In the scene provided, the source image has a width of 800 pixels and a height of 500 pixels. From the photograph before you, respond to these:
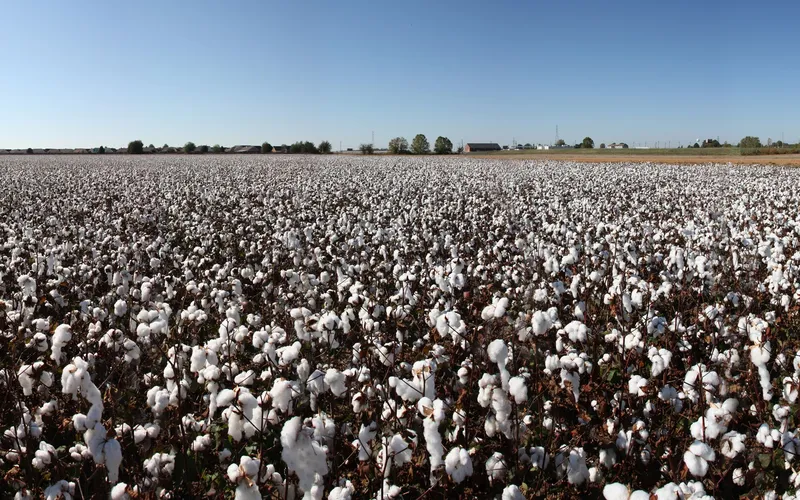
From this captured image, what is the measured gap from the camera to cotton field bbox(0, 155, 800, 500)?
104 inches

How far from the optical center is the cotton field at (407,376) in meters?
2.65

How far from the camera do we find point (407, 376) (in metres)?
3.68

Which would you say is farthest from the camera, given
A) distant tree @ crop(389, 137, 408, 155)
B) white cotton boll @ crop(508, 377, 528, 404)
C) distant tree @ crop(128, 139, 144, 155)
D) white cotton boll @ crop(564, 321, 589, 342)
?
distant tree @ crop(389, 137, 408, 155)

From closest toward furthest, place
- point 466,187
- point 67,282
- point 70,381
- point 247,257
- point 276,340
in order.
→ point 70,381 → point 276,340 → point 67,282 → point 247,257 → point 466,187

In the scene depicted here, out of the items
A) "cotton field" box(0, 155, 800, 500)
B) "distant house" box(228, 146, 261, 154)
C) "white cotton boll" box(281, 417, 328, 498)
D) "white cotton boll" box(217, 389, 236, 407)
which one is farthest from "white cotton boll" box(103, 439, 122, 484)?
"distant house" box(228, 146, 261, 154)

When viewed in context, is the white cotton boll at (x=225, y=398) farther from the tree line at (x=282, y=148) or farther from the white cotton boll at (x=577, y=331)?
the tree line at (x=282, y=148)

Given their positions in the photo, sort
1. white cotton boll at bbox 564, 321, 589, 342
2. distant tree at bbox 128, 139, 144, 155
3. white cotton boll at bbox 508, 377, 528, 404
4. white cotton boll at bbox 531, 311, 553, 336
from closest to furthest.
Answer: white cotton boll at bbox 508, 377, 528, 404
white cotton boll at bbox 531, 311, 553, 336
white cotton boll at bbox 564, 321, 589, 342
distant tree at bbox 128, 139, 144, 155

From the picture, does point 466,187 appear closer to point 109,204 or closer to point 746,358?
point 109,204

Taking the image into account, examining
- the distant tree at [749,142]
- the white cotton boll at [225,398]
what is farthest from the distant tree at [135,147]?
the white cotton boll at [225,398]

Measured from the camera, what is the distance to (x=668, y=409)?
148 inches

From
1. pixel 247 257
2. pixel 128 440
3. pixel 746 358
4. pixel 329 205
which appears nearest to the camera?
pixel 128 440

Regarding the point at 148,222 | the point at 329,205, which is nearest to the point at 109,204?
the point at 148,222

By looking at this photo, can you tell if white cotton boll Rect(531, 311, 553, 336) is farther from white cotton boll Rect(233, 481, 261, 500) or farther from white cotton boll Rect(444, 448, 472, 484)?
white cotton boll Rect(233, 481, 261, 500)

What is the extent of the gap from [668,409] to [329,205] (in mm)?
13658
